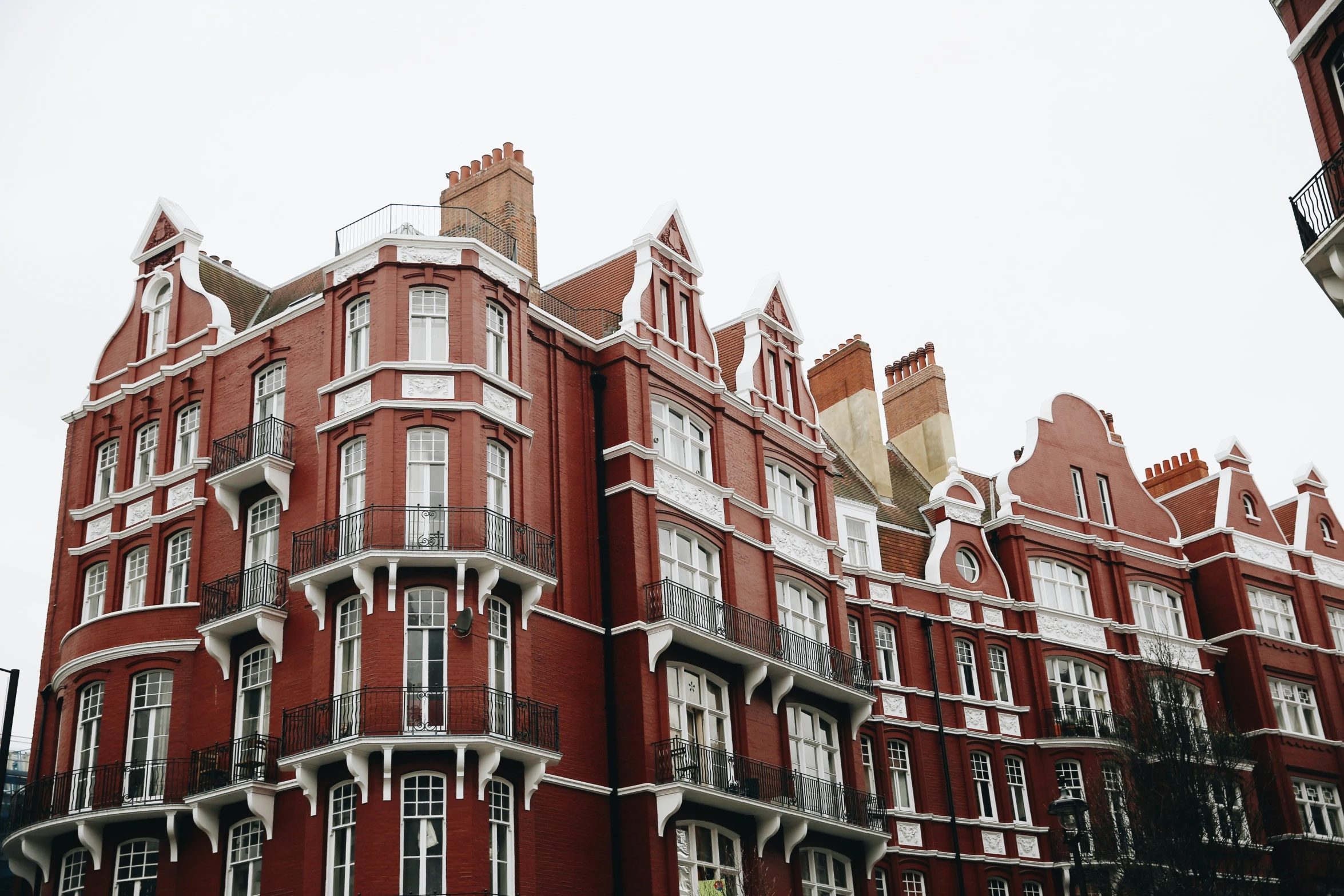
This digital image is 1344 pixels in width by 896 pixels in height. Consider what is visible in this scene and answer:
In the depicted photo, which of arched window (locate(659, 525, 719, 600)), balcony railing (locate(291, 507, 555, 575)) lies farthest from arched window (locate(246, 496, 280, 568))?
→ arched window (locate(659, 525, 719, 600))

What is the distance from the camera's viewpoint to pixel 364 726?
27.4 meters

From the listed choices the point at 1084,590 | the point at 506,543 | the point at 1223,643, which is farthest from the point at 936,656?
the point at 506,543

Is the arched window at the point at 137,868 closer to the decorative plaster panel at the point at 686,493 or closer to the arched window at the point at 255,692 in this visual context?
the arched window at the point at 255,692

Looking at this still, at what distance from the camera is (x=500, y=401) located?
105 feet

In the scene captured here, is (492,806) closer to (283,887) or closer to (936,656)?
(283,887)

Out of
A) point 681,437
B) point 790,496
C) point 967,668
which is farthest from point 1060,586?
point 681,437

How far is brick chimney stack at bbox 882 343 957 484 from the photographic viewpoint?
51312 mm

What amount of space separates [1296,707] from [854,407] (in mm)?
17880

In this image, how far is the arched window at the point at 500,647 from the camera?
96.4 feet

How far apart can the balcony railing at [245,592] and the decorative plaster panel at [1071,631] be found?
944 inches

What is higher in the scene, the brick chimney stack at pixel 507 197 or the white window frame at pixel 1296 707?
the brick chimney stack at pixel 507 197

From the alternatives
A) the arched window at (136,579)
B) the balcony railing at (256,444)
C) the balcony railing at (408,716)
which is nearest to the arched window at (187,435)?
the balcony railing at (256,444)

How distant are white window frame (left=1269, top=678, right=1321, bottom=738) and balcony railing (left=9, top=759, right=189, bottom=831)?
34.7m

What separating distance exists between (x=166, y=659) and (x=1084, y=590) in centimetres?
2872
